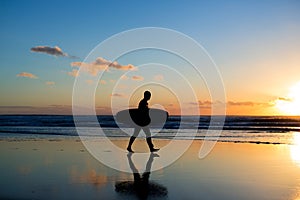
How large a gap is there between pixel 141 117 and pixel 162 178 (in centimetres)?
479

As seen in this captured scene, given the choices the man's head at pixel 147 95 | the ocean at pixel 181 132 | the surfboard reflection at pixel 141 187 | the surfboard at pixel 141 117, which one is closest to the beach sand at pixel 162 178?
the surfboard reflection at pixel 141 187

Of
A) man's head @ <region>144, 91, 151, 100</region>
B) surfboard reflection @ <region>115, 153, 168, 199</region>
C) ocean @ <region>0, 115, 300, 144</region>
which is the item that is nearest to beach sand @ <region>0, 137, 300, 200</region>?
surfboard reflection @ <region>115, 153, 168, 199</region>

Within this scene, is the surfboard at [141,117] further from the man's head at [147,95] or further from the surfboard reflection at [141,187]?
the surfboard reflection at [141,187]

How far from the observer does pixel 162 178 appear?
26.3 ft

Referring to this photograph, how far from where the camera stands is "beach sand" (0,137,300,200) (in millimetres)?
6430

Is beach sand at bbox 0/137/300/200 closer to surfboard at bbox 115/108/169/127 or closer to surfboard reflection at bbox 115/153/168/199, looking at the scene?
surfboard reflection at bbox 115/153/168/199

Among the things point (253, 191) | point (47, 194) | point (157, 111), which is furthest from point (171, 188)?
point (157, 111)

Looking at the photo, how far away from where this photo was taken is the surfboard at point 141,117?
12.6 m

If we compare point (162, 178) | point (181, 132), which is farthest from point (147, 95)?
point (181, 132)

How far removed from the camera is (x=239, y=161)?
425 inches

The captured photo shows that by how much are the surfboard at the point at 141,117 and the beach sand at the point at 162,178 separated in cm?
193

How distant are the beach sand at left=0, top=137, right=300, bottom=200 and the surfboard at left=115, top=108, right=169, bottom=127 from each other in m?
1.93

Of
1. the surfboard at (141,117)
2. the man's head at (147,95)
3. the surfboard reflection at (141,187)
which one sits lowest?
the surfboard reflection at (141,187)

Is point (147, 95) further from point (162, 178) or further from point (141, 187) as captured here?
point (141, 187)
